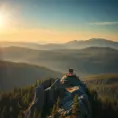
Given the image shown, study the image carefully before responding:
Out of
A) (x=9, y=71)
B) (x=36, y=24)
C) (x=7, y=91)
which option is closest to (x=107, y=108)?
(x=7, y=91)

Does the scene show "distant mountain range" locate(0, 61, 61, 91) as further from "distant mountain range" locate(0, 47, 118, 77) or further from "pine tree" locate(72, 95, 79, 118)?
"pine tree" locate(72, 95, 79, 118)

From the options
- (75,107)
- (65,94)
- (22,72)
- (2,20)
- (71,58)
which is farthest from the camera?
(22,72)

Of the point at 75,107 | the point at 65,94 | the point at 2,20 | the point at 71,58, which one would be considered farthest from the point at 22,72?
the point at 75,107

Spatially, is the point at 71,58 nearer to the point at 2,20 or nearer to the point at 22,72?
the point at 22,72

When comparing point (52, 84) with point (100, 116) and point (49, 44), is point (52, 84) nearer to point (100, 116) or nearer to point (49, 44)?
point (100, 116)

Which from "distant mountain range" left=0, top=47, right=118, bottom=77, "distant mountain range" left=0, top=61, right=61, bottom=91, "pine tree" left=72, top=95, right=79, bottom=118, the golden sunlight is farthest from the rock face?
"distant mountain range" left=0, top=47, right=118, bottom=77

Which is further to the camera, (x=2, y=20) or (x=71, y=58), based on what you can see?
(x=71, y=58)
